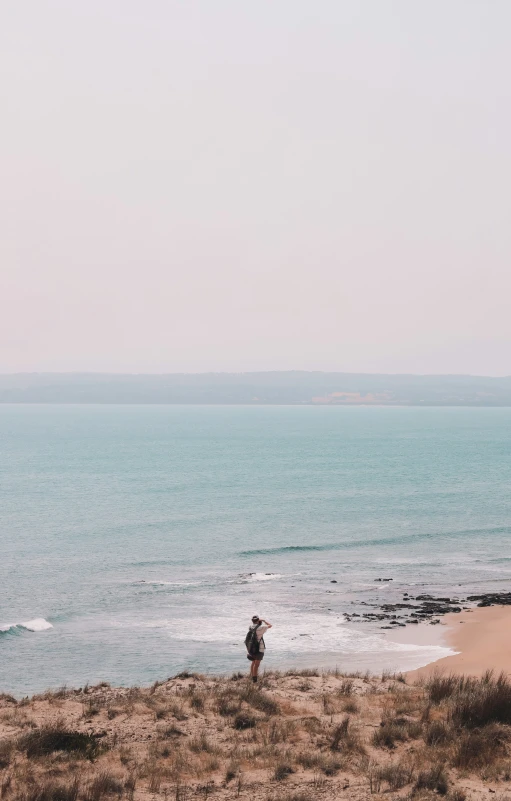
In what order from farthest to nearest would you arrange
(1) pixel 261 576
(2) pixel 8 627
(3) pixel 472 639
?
(1) pixel 261 576 → (2) pixel 8 627 → (3) pixel 472 639

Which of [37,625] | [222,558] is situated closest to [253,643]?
[37,625]

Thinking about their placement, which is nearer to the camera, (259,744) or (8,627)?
(259,744)

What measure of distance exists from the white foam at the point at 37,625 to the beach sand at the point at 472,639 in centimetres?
1527

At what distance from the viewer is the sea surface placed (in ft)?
100

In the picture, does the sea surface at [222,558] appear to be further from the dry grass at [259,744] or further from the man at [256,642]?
the dry grass at [259,744]

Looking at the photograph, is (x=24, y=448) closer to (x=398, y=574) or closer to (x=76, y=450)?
(x=76, y=450)

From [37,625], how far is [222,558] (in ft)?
53.9

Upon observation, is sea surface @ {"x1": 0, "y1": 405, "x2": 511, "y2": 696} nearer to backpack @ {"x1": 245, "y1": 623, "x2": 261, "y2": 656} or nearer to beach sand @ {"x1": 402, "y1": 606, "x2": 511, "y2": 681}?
beach sand @ {"x1": 402, "y1": 606, "x2": 511, "y2": 681}

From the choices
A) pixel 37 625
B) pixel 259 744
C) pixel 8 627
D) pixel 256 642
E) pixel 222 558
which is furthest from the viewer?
pixel 222 558

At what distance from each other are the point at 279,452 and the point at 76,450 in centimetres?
3576

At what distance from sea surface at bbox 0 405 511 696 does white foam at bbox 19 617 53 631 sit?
90mm

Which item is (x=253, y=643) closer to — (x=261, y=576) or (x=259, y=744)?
(x=259, y=744)

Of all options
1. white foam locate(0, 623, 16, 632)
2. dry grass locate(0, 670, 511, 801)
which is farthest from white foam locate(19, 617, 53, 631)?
dry grass locate(0, 670, 511, 801)

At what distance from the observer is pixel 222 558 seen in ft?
161
